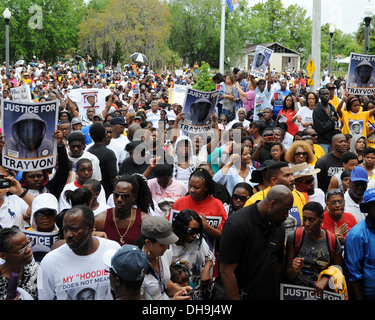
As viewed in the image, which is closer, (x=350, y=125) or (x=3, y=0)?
(x=350, y=125)

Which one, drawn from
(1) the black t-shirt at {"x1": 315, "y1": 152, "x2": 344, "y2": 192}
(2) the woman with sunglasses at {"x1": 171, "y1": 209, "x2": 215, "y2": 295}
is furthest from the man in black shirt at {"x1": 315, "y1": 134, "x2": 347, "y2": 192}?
(2) the woman with sunglasses at {"x1": 171, "y1": 209, "x2": 215, "y2": 295}

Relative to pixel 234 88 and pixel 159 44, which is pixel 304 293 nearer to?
pixel 234 88

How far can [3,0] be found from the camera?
7588cm

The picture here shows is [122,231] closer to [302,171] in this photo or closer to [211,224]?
[211,224]

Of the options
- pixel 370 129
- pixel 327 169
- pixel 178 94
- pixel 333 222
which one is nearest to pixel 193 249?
pixel 333 222

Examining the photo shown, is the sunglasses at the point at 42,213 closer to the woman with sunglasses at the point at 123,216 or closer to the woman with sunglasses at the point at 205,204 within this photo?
the woman with sunglasses at the point at 123,216

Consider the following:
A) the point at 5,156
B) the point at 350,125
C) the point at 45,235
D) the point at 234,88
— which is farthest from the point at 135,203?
the point at 234,88

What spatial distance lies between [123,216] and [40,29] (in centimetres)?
7509

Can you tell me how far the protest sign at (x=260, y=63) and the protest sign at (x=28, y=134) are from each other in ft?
28.2

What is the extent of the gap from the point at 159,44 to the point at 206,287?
65.0 meters

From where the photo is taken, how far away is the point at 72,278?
4188 millimetres

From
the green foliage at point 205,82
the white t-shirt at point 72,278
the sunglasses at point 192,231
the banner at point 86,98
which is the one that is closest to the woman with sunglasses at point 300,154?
the sunglasses at point 192,231

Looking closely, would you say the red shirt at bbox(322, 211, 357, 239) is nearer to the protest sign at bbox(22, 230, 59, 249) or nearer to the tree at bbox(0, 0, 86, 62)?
the protest sign at bbox(22, 230, 59, 249)

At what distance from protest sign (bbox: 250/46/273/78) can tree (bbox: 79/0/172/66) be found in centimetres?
5272
